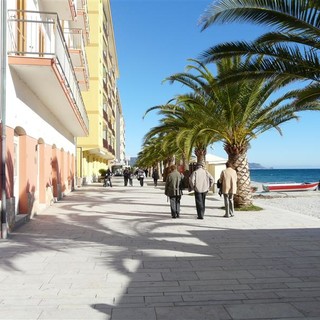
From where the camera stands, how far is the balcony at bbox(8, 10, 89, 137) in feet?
30.9

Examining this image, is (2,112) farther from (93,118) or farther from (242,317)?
(93,118)

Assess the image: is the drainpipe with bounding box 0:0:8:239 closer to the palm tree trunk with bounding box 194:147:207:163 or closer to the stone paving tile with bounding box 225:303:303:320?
the stone paving tile with bounding box 225:303:303:320

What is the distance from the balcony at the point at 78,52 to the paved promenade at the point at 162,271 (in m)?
13.9

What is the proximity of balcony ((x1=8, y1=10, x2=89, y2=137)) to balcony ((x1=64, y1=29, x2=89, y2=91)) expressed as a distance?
666 centimetres

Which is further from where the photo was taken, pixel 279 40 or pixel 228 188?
pixel 228 188

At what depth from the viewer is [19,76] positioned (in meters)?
10.2

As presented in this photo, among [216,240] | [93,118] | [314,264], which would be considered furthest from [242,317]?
[93,118]

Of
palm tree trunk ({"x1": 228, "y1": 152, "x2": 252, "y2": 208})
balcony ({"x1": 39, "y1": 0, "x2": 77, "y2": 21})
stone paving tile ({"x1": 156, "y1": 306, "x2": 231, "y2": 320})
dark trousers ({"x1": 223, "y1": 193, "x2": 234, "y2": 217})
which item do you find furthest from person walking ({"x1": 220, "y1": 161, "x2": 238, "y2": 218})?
balcony ({"x1": 39, "y1": 0, "x2": 77, "y2": 21})

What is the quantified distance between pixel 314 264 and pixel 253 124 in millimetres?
8714

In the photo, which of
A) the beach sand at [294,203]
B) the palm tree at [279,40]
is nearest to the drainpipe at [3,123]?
the palm tree at [279,40]

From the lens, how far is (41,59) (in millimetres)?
9422

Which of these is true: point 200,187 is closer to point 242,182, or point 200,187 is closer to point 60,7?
point 242,182

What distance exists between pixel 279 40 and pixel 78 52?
16.6 metres

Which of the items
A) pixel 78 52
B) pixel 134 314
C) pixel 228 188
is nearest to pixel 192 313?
pixel 134 314
